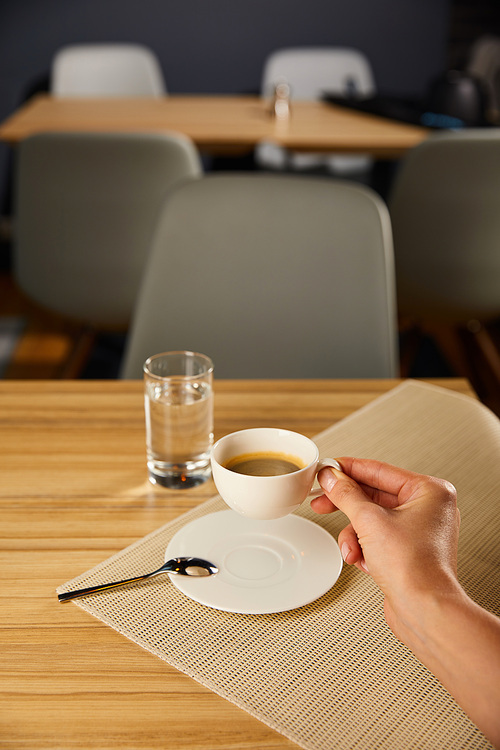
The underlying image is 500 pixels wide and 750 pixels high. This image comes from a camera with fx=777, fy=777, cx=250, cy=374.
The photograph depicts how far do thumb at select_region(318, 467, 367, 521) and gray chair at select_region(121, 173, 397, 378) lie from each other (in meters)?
0.60

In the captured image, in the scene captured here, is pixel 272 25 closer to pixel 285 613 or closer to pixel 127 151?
pixel 127 151

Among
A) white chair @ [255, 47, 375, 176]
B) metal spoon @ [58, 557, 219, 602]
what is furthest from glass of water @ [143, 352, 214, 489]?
white chair @ [255, 47, 375, 176]

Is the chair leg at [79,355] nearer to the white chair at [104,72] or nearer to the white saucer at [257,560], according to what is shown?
the white chair at [104,72]

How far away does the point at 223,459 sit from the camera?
687 millimetres

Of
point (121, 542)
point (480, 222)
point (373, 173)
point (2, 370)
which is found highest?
point (121, 542)

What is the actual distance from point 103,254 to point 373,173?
1.95 m

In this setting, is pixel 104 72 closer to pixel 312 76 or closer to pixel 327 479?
pixel 312 76

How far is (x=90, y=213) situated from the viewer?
195 cm

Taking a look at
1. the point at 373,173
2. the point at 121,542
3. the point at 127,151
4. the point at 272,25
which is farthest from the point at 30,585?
the point at 272,25

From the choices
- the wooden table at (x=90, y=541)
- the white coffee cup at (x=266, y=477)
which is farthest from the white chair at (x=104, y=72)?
the white coffee cup at (x=266, y=477)

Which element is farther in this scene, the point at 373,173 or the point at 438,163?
the point at 373,173

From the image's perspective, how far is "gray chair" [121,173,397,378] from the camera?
1255 mm

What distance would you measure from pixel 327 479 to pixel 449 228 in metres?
1.47

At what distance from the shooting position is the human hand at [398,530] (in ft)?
1.72
